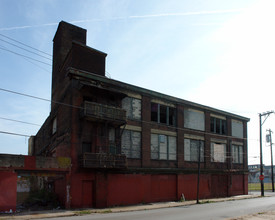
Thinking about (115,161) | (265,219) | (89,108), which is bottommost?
A: (265,219)

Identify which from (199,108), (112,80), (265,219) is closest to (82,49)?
(112,80)

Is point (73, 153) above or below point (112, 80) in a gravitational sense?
below

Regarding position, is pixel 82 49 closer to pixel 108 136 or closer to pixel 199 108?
pixel 108 136

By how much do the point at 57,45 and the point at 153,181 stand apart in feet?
56.4

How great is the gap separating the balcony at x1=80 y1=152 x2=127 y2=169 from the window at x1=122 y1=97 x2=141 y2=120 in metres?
4.65

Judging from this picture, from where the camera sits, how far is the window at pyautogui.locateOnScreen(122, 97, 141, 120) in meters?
27.9

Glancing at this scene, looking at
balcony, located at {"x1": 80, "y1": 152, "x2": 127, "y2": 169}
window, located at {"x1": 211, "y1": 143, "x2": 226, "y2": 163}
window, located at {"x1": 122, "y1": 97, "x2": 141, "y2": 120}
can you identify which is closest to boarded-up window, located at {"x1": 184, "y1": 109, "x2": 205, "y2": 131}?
window, located at {"x1": 211, "y1": 143, "x2": 226, "y2": 163}

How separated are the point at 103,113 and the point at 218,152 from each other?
18619mm

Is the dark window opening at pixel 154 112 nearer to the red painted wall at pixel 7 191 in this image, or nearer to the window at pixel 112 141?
the window at pixel 112 141

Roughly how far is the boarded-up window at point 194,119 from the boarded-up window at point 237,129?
22.1 ft

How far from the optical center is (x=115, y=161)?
24766 millimetres

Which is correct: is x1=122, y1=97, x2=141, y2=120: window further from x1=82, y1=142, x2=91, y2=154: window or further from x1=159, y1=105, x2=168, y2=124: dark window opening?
x1=82, y1=142, x2=91, y2=154: window

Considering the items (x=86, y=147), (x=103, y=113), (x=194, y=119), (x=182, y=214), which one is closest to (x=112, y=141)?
(x=86, y=147)

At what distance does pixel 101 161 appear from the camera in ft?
78.1
